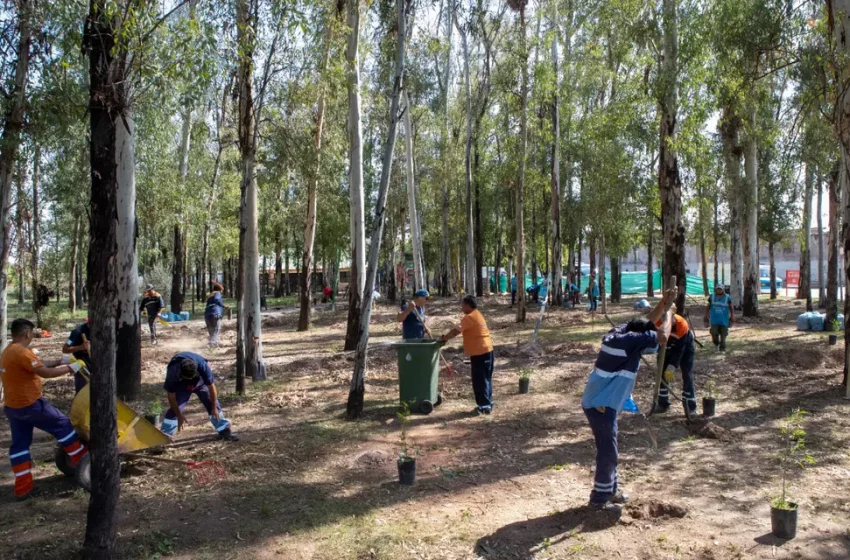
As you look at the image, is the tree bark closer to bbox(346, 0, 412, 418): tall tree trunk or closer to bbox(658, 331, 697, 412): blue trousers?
bbox(346, 0, 412, 418): tall tree trunk

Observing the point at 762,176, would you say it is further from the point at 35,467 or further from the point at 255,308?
the point at 35,467

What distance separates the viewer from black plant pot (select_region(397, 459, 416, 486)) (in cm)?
577

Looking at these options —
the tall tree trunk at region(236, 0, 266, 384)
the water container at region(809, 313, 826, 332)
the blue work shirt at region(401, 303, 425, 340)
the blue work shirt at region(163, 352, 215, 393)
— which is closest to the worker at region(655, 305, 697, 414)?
the blue work shirt at region(401, 303, 425, 340)

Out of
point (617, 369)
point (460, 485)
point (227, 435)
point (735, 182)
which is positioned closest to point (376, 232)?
point (227, 435)

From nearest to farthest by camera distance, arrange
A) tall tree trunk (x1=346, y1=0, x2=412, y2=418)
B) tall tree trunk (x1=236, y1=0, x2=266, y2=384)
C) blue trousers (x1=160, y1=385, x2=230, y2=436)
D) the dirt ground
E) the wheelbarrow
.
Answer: the dirt ground < the wheelbarrow < blue trousers (x1=160, y1=385, x2=230, y2=436) < tall tree trunk (x1=346, y1=0, x2=412, y2=418) < tall tree trunk (x1=236, y1=0, x2=266, y2=384)

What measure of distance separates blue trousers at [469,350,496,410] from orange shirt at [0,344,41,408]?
513cm

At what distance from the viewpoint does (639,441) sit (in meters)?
7.29

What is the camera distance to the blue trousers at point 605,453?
5027mm

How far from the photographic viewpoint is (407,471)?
5.77 meters

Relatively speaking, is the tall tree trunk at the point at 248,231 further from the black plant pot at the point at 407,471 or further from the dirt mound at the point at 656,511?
the dirt mound at the point at 656,511

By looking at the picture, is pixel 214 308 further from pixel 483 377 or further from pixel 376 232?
pixel 483 377

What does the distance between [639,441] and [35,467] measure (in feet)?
22.2

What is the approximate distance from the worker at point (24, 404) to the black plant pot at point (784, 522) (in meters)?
6.00

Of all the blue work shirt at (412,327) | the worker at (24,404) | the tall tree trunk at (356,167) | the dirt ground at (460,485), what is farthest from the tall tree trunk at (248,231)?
the worker at (24,404)
